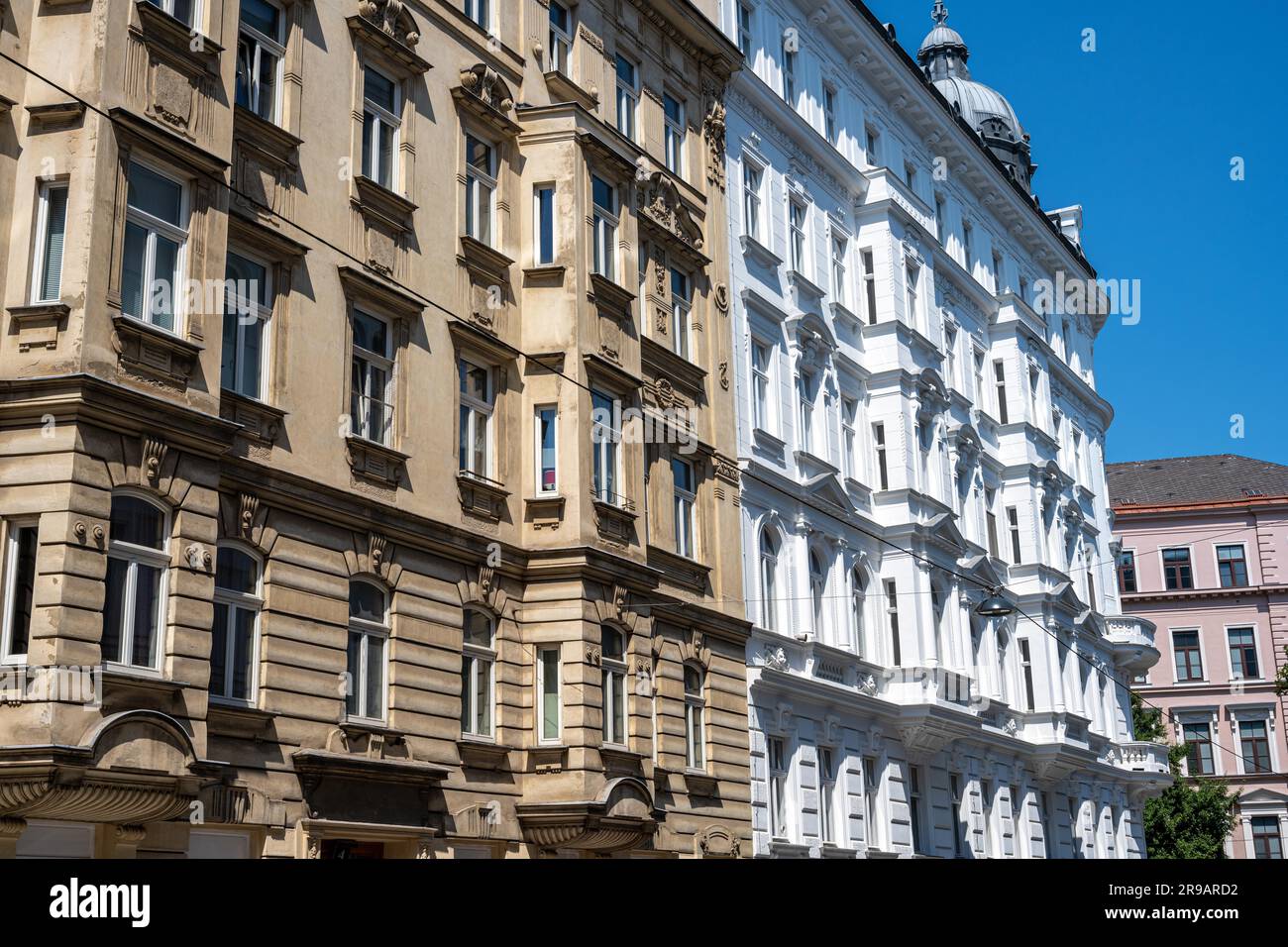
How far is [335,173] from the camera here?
67.2 feet

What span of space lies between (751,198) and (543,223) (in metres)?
9.32

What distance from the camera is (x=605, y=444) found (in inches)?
973

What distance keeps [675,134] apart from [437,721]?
46.8 feet

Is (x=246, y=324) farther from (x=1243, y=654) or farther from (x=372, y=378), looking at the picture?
(x=1243, y=654)

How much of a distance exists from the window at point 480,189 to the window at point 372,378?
292 centimetres

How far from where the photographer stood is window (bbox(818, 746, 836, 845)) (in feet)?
101

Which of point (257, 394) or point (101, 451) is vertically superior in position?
point (257, 394)

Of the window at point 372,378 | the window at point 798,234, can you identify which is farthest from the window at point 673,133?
the window at point 372,378

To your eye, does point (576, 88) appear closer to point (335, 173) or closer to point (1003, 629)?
point (335, 173)

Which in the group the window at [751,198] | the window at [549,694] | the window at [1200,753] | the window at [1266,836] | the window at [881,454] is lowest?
the window at [1266,836]

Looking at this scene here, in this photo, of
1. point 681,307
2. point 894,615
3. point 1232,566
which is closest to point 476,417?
point 681,307

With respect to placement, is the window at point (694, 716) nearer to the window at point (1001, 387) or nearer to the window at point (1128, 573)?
the window at point (1001, 387)

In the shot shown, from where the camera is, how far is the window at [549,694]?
22.6m
